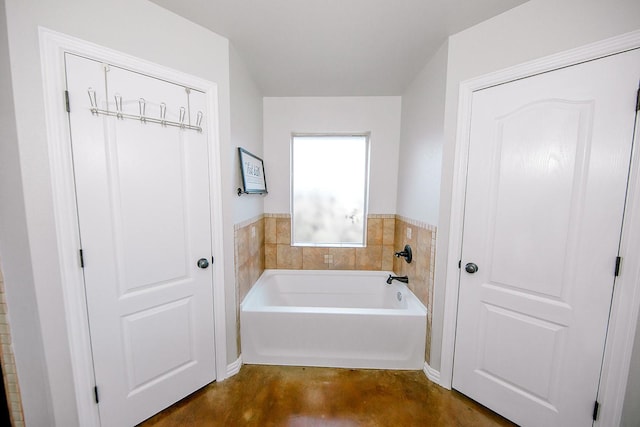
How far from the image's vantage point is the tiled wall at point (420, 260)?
1.67 meters

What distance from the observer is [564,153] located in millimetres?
1109

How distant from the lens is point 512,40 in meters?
1.22

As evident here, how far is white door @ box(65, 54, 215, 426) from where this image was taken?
1098 mm

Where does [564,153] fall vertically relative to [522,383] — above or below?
above

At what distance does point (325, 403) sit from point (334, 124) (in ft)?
8.04

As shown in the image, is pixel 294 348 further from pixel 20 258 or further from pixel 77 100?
pixel 77 100

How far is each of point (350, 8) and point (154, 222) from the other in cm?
165

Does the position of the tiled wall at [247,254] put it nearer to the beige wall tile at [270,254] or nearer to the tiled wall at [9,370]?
the beige wall tile at [270,254]

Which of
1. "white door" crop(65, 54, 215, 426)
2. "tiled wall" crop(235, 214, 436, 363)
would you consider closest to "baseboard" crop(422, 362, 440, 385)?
"tiled wall" crop(235, 214, 436, 363)

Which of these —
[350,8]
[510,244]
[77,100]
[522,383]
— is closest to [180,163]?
[77,100]

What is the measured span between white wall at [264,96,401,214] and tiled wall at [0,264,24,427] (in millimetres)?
1895

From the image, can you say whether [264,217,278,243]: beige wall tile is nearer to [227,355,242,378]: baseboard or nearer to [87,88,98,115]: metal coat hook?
[227,355,242,378]: baseboard

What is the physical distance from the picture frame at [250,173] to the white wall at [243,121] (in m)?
0.04

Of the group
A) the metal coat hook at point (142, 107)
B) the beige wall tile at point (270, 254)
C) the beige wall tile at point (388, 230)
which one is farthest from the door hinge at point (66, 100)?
the beige wall tile at point (388, 230)
